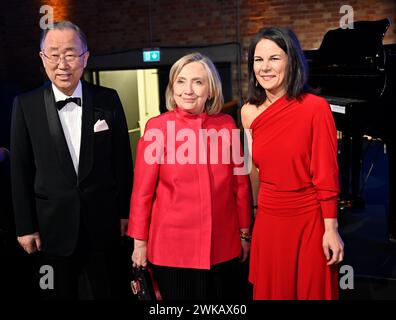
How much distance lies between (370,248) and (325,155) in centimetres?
233

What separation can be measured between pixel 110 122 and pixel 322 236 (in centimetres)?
108

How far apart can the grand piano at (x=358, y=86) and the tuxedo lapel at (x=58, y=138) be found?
2610 millimetres

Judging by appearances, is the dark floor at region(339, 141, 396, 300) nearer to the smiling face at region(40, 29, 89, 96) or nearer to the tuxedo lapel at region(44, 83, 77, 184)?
the tuxedo lapel at region(44, 83, 77, 184)

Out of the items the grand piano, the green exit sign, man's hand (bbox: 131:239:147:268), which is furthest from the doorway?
man's hand (bbox: 131:239:147:268)

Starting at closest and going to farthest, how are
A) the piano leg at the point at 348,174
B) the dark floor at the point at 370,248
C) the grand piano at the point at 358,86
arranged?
the dark floor at the point at 370,248, the grand piano at the point at 358,86, the piano leg at the point at 348,174

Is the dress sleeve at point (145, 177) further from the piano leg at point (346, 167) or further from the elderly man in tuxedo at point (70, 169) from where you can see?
the piano leg at point (346, 167)

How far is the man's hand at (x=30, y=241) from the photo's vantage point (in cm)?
206

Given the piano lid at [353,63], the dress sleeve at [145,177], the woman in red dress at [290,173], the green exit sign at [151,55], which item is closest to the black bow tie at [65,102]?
the dress sleeve at [145,177]

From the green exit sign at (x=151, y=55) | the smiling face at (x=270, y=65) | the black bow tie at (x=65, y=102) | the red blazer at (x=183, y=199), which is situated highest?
the green exit sign at (x=151, y=55)

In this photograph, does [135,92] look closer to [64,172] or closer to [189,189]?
[64,172]

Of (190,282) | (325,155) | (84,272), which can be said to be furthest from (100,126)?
(325,155)

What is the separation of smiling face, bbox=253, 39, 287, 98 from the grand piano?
2108 millimetres
